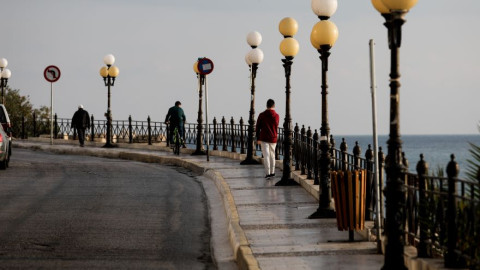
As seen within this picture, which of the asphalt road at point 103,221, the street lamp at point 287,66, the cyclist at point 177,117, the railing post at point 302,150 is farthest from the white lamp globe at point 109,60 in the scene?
the street lamp at point 287,66

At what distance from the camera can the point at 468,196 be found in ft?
25.2

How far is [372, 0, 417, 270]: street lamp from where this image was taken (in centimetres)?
795

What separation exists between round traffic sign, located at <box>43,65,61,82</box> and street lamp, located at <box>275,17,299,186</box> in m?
19.7

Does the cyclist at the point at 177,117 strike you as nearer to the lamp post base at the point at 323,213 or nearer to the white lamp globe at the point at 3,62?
the lamp post base at the point at 323,213

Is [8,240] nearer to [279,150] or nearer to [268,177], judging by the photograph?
[268,177]

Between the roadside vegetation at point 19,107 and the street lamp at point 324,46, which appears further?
the roadside vegetation at point 19,107

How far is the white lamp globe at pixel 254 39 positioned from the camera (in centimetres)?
2466

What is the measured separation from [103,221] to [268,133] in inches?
270

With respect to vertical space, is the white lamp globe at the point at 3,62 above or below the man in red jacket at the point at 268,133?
above

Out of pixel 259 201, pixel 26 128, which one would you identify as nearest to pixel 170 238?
pixel 259 201

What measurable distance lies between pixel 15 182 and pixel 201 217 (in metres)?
7.05

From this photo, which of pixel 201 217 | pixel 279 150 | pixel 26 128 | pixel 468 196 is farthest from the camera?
pixel 26 128

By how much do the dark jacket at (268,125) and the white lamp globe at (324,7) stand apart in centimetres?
598

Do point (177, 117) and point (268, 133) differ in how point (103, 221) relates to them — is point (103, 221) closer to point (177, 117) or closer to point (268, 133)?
point (268, 133)
